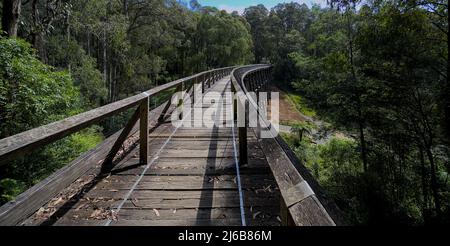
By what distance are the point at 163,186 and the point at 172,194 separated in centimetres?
23

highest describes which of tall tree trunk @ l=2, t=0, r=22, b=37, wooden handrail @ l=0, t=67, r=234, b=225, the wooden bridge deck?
tall tree trunk @ l=2, t=0, r=22, b=37

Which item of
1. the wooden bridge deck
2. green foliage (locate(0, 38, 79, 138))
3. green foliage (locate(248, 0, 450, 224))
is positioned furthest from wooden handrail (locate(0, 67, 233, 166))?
green foliage (locate(248, 0, 450, 224))

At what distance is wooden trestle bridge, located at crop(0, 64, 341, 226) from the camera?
147 centimetres

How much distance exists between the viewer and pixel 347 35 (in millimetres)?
13961

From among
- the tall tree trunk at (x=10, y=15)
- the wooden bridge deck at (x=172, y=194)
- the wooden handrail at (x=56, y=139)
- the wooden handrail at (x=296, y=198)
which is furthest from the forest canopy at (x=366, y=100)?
the wooden handrail at (x=296, y=198)

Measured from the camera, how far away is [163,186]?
2988mm

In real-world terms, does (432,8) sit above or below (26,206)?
above

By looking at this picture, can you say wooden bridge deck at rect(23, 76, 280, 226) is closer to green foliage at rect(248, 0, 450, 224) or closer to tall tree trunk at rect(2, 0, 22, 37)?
tall tree trunk at rect(2, 0, 22, 37)

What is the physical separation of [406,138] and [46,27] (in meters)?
12.9

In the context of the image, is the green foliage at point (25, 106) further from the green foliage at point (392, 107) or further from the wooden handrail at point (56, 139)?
the green foliage at point (392, 107)

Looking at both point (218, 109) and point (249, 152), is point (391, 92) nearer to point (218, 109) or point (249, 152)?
point (218, 109)

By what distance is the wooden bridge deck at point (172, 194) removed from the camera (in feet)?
7.61
